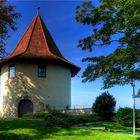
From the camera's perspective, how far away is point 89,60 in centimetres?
2338

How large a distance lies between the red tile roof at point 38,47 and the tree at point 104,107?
307 inches

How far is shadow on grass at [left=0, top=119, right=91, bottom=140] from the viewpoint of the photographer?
2227 centimetres

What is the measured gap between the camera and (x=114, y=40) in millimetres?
22844

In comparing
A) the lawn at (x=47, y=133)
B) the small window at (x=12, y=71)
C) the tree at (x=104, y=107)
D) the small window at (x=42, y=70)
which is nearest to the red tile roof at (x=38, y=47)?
the small window at (x=12, y=71)

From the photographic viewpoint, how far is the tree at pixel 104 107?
32.4 m

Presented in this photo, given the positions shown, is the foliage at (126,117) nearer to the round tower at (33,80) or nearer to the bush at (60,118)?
the bush at (60,118)

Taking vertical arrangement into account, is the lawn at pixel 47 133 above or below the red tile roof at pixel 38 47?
below

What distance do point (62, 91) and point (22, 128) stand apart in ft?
53.1

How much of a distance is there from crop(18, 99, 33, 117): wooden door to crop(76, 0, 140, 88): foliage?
55.1 feet

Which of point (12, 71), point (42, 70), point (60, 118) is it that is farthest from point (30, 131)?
point (12, 71)

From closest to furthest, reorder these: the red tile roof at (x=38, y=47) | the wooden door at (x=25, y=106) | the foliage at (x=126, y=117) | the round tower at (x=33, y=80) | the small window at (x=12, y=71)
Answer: the foliage at (x=126, y=117), the red tile roof at (x=38, y=47), the round tower at (x=33, y=80), the wooden door at (x=25, y=106), the small window at (x=12, y=71)

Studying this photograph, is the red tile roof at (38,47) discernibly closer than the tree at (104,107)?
No

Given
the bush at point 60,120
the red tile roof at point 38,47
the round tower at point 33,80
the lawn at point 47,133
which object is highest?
the red tile roof at point 38,47

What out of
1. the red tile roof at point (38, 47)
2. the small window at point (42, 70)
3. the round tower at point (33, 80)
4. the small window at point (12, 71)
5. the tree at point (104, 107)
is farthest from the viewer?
the small window at point (12, 71)
